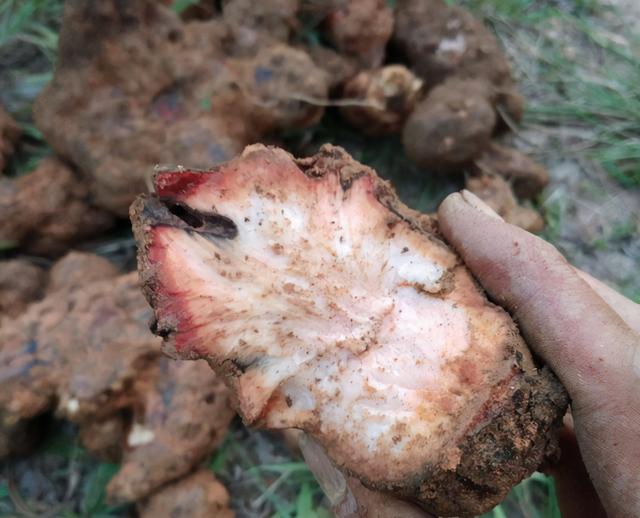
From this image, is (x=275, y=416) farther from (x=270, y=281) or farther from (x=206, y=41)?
(x=206, y=41)

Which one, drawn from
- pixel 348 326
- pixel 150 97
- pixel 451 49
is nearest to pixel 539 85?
pixel 451 49

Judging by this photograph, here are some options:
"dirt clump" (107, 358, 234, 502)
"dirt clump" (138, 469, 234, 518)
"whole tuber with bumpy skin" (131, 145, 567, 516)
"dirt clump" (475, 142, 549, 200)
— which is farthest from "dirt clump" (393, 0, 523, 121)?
"dirt clump" (138, 469, 234, 518)

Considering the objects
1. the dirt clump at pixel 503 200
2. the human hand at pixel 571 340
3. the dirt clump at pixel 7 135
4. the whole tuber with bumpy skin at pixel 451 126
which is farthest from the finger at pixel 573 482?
the dirt clump at pixel 7 135

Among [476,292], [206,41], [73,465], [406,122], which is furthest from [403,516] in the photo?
[206,41]

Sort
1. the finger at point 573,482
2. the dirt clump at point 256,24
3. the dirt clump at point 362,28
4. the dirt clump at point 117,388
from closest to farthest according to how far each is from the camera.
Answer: the finger at point 573,482, the dirt clump at point 117,388, the dirt clump at point 256,24, the dirt clump at point 362,28

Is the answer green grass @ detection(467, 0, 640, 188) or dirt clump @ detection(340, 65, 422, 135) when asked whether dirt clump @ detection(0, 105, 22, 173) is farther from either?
green grass @ detection(467, 0, 640, 188)

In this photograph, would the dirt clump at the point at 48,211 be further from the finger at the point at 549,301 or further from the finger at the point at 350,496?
the finger at the point at 549,301
